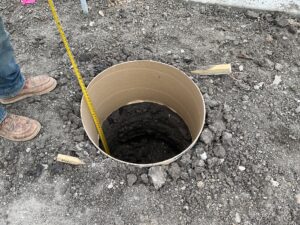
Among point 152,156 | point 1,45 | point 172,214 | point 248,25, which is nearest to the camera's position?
point 172,214

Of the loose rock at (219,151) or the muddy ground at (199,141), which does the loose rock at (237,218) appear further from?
the loose rock at (219,151)

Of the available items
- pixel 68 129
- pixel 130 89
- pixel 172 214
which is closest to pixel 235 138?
pixel 172 214

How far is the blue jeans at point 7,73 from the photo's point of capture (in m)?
1.97

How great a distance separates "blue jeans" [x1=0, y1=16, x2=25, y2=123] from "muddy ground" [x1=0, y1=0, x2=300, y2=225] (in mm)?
126

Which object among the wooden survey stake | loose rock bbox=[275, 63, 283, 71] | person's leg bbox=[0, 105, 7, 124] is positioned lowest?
loose rock bbox=[275, 63, 283, 71]

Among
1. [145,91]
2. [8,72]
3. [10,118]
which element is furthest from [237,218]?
[8,72]

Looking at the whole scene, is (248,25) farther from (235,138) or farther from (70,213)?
(70,213)

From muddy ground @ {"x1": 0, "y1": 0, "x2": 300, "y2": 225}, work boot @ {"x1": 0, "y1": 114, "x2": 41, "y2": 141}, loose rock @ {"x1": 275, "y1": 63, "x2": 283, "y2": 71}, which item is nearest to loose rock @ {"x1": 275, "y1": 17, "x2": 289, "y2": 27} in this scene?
muddy ground @ {"x1": 0, "y1": 0, "x2": 300, "y2": 225}

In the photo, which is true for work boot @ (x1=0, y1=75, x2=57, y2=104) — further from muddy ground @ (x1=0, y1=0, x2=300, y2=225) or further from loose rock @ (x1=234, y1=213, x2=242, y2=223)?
loose rock @ (x1=234, y1=213, x2=242, y2=223)

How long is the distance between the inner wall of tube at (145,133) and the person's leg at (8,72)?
683mm

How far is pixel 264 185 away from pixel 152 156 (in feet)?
4.01

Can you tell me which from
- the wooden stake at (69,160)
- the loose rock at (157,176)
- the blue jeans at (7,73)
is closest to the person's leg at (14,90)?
the blue jeans at (7,73)

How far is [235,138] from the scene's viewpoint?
205 cm

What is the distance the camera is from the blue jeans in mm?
1974
